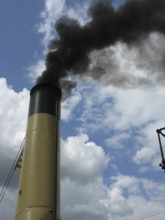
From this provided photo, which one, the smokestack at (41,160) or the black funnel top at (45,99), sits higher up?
the black funnel top at (45,99)

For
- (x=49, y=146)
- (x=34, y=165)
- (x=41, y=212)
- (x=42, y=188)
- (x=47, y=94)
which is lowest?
(x=41, y=212)

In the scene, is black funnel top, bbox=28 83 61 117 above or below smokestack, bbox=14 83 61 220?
above

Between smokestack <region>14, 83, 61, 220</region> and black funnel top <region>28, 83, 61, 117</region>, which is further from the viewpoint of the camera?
black funnel top <region>28, 83, 61, 117</region>

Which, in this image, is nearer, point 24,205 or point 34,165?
point 24,205

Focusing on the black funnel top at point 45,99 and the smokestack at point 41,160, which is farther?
the black funnel top at point 45,99

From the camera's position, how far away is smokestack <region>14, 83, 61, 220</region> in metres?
11.1

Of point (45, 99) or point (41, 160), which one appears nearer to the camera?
point (41, 160)

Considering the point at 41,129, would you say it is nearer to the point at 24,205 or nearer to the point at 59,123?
the point at 59,123

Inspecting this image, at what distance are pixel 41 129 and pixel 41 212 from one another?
342cm

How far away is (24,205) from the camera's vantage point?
36.8ft

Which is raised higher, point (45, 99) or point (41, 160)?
point (45, 99)

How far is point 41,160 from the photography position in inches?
475

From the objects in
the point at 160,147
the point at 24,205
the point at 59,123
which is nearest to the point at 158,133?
the point at 160,147

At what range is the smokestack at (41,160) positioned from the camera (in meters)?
11.1
